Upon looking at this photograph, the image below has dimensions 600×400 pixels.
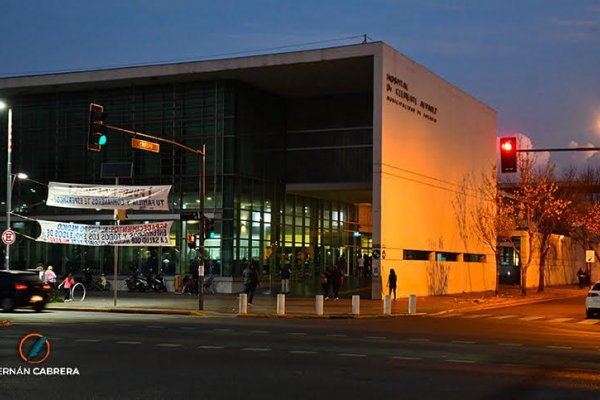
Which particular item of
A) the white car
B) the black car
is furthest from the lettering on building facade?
the black car

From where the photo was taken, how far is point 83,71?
4528cm

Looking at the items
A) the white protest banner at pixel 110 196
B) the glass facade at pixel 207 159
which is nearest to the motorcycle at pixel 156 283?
the glass facade at pixel 207 159

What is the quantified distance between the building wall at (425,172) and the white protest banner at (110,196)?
11563 mm

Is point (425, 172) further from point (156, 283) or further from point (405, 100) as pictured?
point (156, 283)

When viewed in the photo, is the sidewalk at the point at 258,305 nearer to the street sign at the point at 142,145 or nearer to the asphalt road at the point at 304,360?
the asphalt road at the point at 304,360

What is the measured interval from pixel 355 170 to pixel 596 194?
119ft

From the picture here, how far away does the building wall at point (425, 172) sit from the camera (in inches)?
1580

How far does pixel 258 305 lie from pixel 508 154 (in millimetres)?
13875

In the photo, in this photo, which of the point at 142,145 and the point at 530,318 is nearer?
the point at 142,145

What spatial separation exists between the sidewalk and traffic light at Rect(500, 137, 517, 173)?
298 inches

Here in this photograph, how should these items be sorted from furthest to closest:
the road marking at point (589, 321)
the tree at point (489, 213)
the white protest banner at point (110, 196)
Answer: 1. the tree at point (489, 213)
2. the white protest banner at point (110, 196)
3. the road marking at point (589, 321)


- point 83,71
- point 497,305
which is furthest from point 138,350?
point 83,71

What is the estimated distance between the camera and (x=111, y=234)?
3431cm

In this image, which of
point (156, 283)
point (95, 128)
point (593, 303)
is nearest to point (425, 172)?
point (156, 283)
